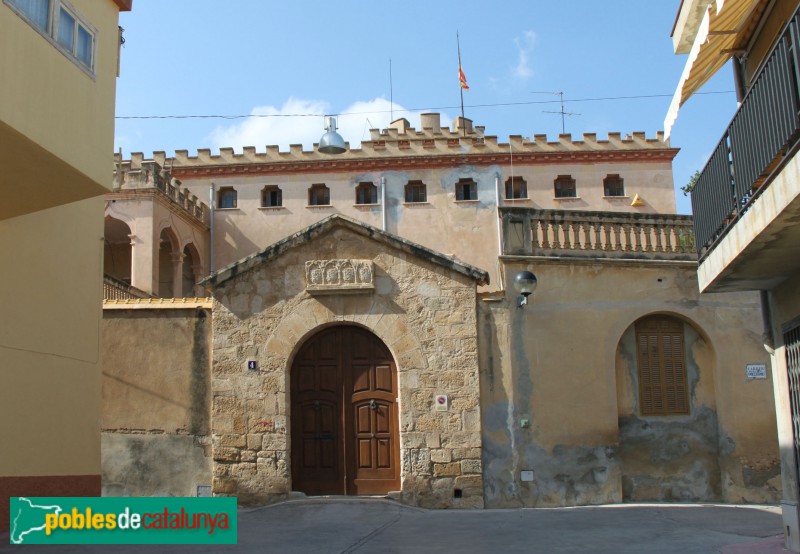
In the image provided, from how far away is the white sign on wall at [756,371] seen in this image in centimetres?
1496

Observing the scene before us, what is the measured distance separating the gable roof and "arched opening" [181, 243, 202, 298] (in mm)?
22239

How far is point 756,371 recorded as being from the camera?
14977 millimetres

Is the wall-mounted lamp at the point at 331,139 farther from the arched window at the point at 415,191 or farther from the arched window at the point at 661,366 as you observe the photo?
the arched window at the point at 661,366

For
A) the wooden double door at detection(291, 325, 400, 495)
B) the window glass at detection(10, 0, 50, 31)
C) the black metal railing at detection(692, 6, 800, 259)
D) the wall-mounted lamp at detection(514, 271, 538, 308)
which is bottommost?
the wooden double door at detection(291, 325, 400, 495)

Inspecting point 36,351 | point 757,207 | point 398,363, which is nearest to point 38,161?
point 36,351

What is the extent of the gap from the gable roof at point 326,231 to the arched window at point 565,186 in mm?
24230

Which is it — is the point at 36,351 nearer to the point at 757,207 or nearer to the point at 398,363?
the point at 398,363

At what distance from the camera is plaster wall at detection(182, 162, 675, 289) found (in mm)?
37250

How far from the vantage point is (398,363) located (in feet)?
47.2

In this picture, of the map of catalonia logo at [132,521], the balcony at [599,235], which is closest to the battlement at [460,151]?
the balcony at [599,235]

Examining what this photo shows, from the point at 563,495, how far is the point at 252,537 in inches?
219

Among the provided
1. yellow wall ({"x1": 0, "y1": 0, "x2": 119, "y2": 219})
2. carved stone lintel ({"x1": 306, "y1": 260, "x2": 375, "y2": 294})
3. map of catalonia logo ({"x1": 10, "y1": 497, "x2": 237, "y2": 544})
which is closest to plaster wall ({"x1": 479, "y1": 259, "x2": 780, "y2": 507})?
carved stone lintel ({"x1": 306, "y1": 260, "x2": 375, "y2": 294})

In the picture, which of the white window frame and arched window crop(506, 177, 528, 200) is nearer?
the white window frame

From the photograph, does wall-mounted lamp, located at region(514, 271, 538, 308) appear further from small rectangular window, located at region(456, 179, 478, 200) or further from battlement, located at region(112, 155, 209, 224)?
small rectangular window, located at region(456, 179, 478, 200)
